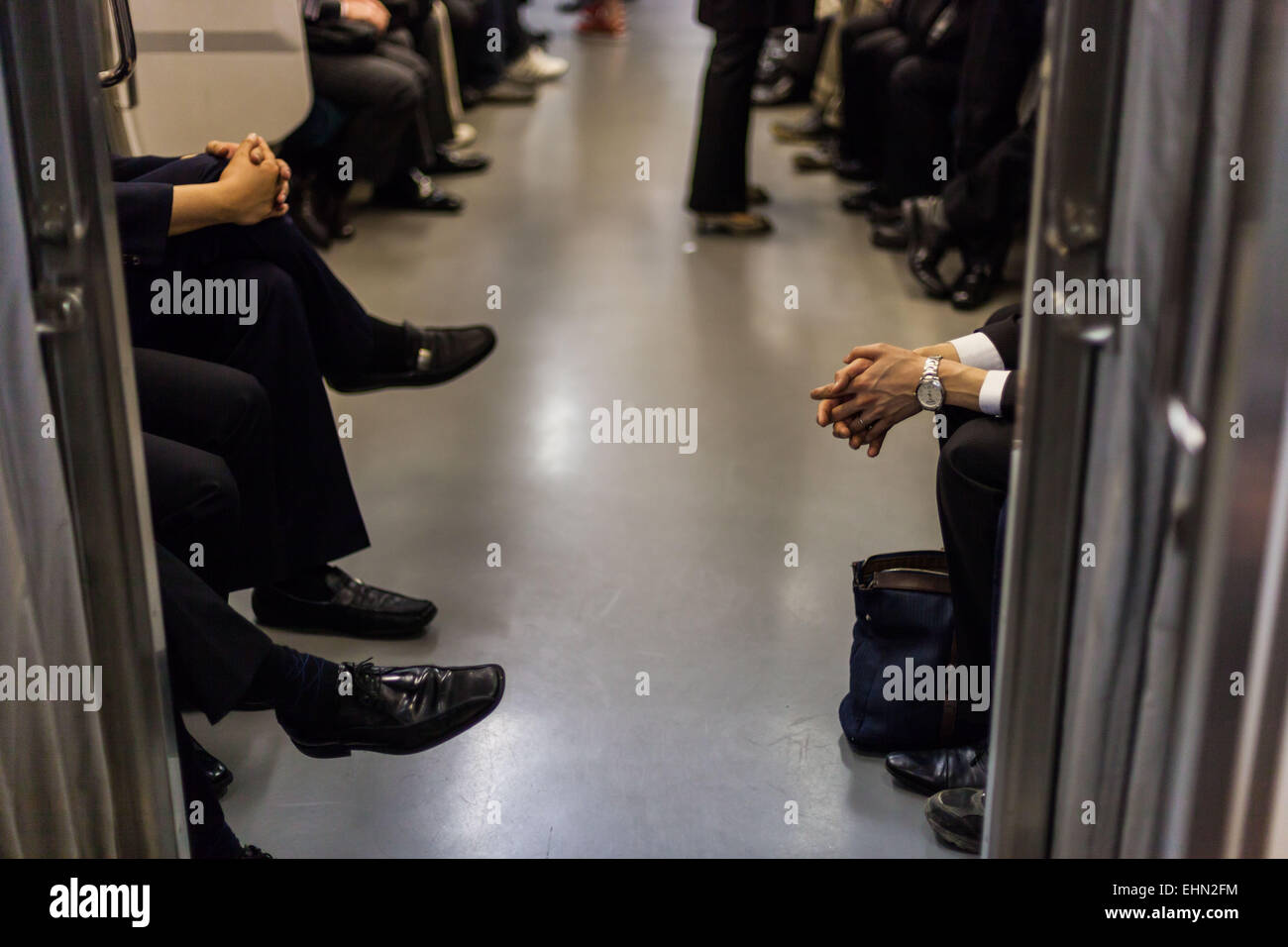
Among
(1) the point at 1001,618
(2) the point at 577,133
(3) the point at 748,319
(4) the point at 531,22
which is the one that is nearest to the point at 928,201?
(3) the point at 748,319

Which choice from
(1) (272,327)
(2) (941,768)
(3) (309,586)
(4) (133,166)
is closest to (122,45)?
(4) (133,166)

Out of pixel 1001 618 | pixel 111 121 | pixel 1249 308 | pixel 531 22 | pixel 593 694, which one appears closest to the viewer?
pixel 1249 308

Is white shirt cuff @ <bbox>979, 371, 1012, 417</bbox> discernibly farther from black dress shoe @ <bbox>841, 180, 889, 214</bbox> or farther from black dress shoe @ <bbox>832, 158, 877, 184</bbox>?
black dress shoe @ <bbox>832, 158, 877, 184</bbox>

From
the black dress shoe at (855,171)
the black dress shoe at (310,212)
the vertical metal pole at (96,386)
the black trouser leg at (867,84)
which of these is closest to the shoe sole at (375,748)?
the vertical metal pole at (96,386)

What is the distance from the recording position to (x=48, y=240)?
1085mm

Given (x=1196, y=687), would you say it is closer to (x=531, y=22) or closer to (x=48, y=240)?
(x=48, y=240)

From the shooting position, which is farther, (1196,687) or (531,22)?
(531,22)

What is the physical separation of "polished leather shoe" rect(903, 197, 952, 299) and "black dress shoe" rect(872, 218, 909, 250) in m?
0.25

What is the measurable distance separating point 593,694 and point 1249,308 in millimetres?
1164

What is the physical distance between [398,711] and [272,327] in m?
0.63

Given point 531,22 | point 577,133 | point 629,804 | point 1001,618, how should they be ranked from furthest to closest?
point 531,22 < point 577,133 < point 629,804 < point 1001,618

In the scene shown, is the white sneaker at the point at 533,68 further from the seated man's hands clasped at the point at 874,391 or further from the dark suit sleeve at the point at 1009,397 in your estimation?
the dark suit sleeve at the point at 1009,397

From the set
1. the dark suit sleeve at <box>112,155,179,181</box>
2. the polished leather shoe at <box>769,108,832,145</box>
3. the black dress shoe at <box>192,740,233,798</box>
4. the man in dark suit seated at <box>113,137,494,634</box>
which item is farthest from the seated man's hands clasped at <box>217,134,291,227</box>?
the polished leather shoe at <box>769,108,832,145</box>
